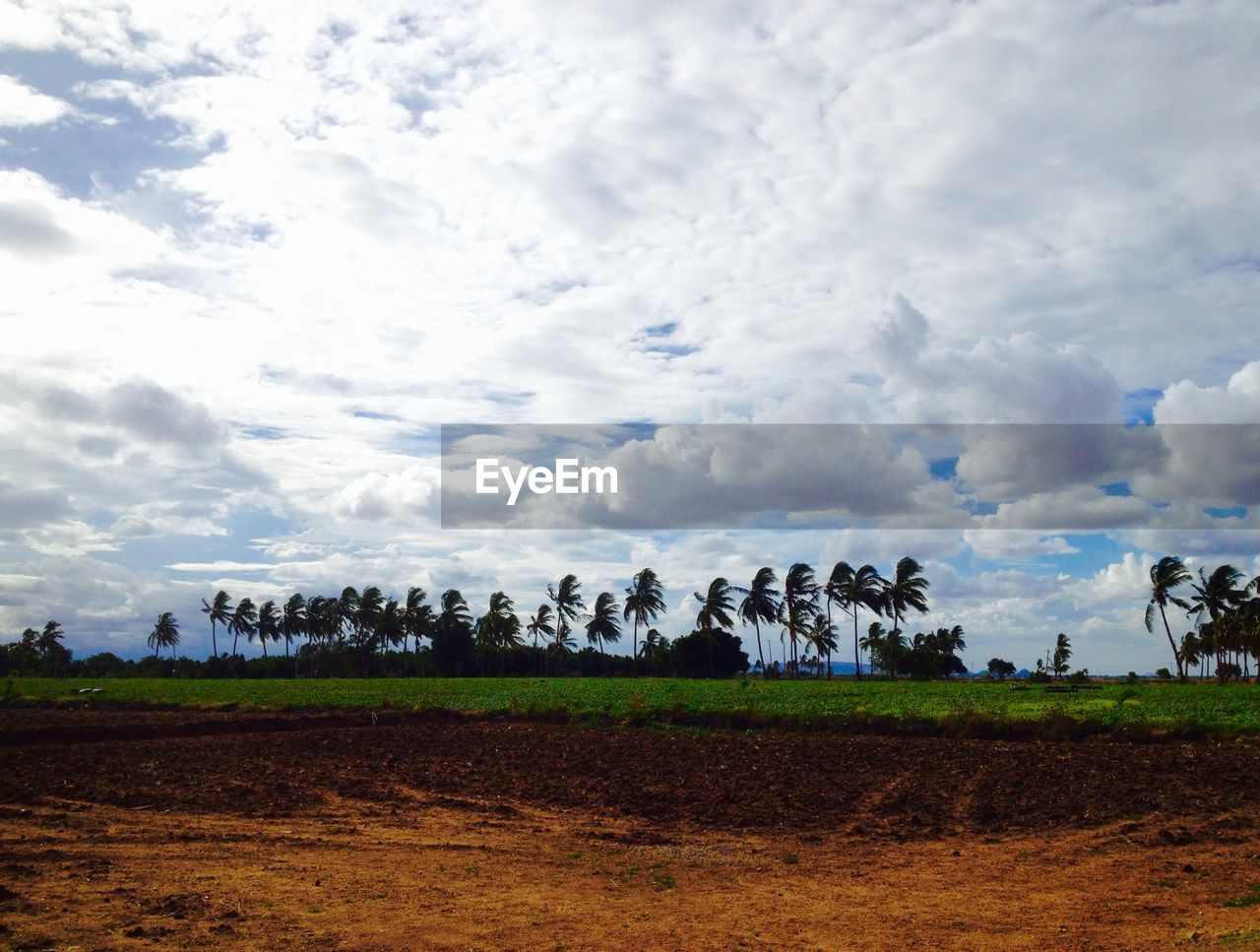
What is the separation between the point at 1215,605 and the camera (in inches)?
2894

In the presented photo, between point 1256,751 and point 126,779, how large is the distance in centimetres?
2755

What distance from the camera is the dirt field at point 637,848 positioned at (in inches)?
369

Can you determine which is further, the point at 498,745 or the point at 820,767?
the point at 498,745

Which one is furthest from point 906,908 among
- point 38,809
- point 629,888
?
point 38,809

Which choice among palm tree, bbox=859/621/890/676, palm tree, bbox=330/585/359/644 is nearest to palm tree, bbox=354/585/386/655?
palm tree, bbox=330/585/359/644

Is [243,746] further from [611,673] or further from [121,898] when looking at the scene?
[611,673]

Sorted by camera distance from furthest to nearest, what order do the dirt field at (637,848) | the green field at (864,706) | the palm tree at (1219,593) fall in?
1. the palm tree at (1219,593)
2. the green field at (864,706)
3. the dirt field at (637,848)

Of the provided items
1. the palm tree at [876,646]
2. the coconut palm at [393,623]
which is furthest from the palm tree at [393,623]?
the palm tree at [876,646]

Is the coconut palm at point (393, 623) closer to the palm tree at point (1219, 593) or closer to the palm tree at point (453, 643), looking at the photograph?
the palm tree at point (453, 643)

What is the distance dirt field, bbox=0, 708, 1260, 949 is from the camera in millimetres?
9383

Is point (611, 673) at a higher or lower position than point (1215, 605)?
lower

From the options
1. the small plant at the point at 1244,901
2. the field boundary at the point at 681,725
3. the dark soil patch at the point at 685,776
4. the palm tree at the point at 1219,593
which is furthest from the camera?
the palm tree at the point at 1219,593

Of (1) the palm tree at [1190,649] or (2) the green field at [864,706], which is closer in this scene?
(2) the green field at [864,706]

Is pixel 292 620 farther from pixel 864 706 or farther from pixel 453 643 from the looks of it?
pixel 864 706
